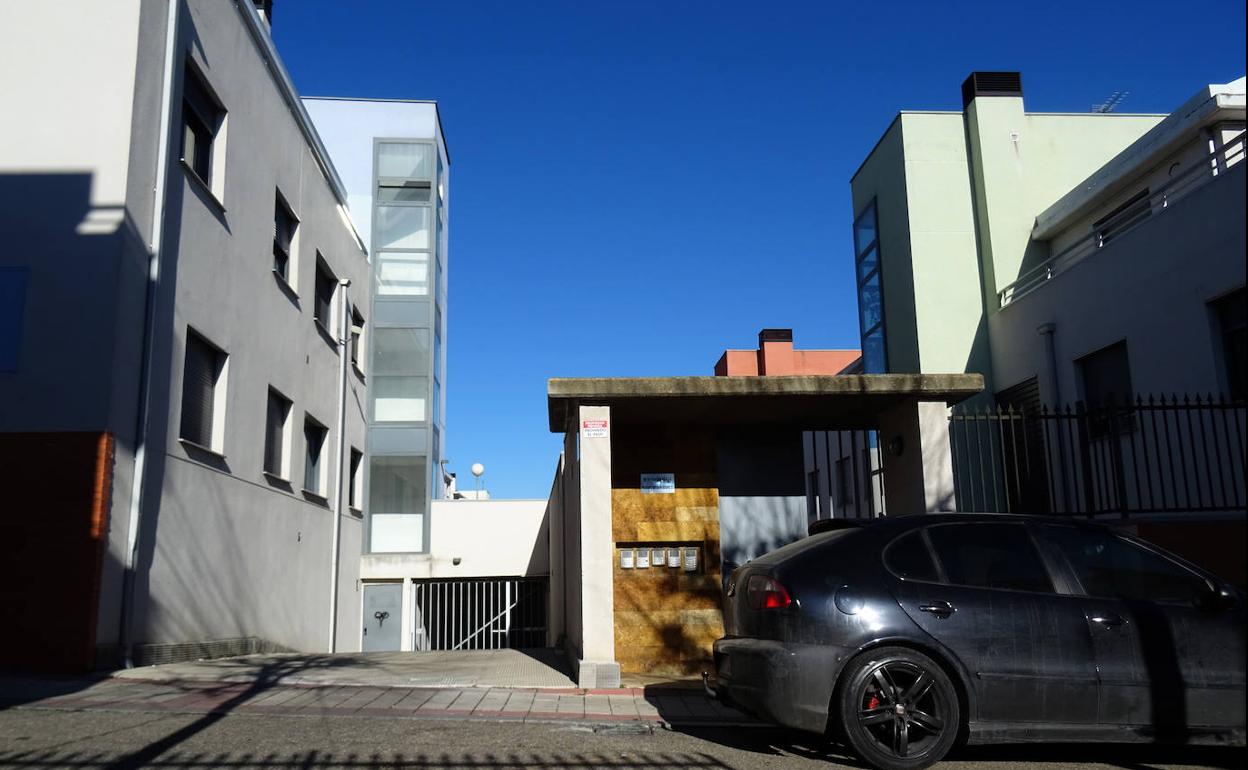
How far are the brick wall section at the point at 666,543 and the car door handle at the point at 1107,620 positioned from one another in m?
4.83

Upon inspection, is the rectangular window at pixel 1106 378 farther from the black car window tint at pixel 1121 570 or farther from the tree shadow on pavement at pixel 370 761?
the tree shadow on pavement at pixel 370 761

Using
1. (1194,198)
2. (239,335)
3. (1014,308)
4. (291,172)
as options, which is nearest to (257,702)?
(239,335)

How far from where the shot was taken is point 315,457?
19.0 metres

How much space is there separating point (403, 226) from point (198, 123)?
13686 millimetres

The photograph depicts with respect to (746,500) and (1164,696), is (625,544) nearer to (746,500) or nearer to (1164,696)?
(746,500)

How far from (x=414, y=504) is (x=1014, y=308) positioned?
1457cm

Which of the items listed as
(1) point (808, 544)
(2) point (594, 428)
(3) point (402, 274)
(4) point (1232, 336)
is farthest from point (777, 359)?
(1) point (808, 544)

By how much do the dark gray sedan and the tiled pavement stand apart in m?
1.57

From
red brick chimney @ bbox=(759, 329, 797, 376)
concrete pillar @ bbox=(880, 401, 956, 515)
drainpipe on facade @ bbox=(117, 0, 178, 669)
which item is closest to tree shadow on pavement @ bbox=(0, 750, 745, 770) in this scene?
drainpipe on facade @ bbox=(117, 0, 178, 669)

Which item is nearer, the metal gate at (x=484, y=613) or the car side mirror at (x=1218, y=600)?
the car side mirror at (x=1218, y=600)

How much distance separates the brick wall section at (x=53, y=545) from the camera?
8984mm

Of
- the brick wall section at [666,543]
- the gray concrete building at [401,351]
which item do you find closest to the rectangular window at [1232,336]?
the brick wall section at [666,543]

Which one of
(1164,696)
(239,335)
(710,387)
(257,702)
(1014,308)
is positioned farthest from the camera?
(1014,308)

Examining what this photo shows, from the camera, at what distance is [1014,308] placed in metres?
17.4
